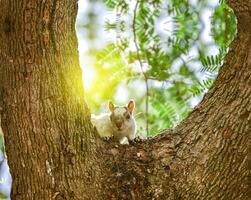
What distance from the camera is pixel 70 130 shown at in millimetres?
2967

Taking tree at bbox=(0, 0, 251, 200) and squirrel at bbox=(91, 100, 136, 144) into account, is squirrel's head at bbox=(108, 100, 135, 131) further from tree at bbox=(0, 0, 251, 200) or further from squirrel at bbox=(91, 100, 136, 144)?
tree at bbox=(0, 0, 251, 200)

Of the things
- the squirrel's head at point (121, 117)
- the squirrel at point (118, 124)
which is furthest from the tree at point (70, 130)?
the squirrel's head at point (121, 117)

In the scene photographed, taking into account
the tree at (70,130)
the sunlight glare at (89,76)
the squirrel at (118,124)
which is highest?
the tree at (70,130)

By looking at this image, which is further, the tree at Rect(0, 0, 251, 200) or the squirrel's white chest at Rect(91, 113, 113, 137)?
the squirrel's white chest at Rect(91, 113, 113, 137)

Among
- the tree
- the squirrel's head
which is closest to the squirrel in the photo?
the squirrel's head

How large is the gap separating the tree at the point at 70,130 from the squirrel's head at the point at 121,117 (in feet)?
3.94

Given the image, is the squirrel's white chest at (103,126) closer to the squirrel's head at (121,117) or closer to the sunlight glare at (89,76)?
the squirrel's head at (121,117)

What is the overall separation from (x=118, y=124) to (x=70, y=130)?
129 cm

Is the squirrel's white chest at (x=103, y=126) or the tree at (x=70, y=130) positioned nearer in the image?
the tree at (x=70, y=130)

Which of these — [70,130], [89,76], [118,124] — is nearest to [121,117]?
[118,124]

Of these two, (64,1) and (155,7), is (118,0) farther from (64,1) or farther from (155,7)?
(64,1)

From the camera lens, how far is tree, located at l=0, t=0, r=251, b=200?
2.90 metres

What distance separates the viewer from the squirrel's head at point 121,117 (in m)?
4.26

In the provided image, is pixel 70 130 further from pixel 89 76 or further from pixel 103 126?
pixel 89 76
